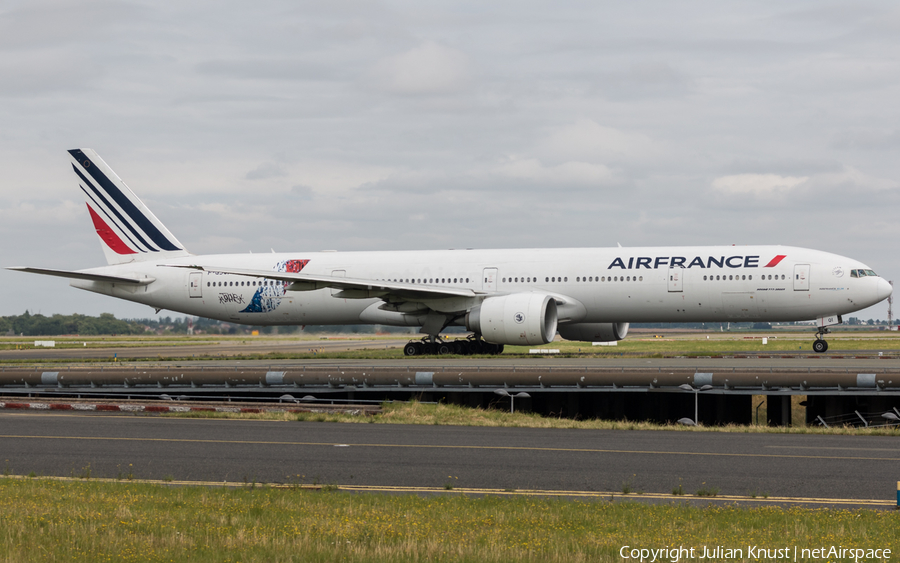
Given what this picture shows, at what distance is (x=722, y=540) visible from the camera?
9297mm

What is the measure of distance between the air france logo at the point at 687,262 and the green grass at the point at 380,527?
86.1ft

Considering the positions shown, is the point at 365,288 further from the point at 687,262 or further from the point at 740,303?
the point at 740,303

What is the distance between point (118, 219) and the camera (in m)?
47.4

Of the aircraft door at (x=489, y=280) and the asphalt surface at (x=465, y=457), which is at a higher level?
the aircraft door at (x=489, y=280)

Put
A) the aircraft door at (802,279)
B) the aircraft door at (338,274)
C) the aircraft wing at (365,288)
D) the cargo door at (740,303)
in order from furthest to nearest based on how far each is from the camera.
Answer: the aircraft door at (338,274), the aircraft wing at (365,288), the cargo door at (740,303), the aircraft door at (802,279)

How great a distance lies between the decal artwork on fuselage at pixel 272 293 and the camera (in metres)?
43.8

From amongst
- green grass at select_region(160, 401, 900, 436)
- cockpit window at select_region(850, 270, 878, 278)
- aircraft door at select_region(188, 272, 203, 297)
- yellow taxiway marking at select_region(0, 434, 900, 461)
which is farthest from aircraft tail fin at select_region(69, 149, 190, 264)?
cockpit window at select_region(850, 270, 878, 278)

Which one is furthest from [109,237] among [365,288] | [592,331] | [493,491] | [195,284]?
[493,491]

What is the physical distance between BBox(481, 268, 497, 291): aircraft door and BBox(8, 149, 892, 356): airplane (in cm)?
6

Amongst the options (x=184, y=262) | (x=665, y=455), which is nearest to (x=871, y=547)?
(x=665, y=455)

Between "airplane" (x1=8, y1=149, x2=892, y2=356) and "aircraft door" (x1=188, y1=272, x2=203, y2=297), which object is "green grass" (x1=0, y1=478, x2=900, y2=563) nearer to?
"airplane" (x1=8, y1=149, x2=892, y2=356)

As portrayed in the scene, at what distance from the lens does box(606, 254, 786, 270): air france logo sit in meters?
36.2

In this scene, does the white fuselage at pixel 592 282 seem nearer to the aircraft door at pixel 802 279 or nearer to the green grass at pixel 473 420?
the aircraft door at pixel 802 279

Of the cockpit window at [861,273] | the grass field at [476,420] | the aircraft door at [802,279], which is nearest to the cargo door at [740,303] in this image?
the aircraft door at [802,279]
